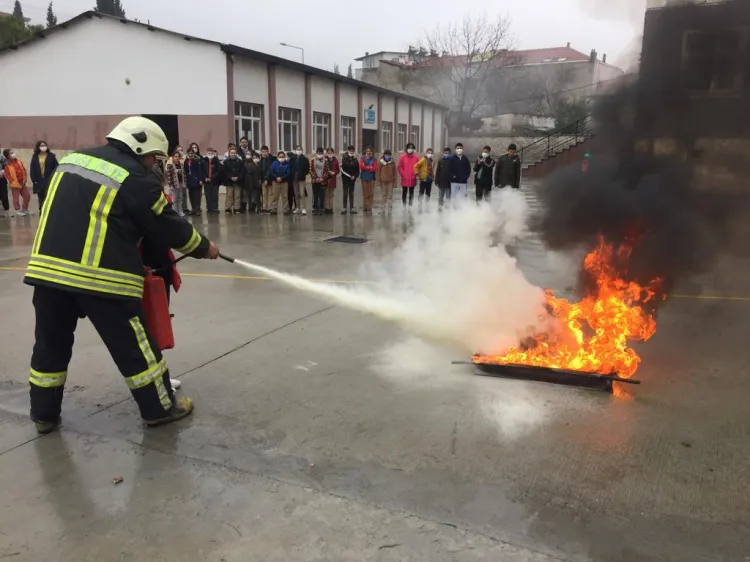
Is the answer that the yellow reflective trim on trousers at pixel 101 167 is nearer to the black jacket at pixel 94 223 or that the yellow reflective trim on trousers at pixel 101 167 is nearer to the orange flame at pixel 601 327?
the black jacket at pixel 94 223

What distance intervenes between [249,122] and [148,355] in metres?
17.1

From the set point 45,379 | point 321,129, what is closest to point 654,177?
point 45,379

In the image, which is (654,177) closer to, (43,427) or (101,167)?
(101,167)

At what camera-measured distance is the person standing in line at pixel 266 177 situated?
15227 millimetres

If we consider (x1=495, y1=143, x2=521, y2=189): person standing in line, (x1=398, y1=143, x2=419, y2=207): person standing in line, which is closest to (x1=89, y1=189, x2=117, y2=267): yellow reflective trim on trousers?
(x1=495, y1=143, x2=521, y2=189): person standing in line

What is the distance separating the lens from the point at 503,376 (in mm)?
4387

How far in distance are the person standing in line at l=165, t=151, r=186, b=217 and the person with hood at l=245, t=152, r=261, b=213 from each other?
164cm

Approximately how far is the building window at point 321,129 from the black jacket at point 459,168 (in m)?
10.2

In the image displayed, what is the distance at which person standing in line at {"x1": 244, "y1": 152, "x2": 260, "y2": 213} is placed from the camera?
15.1m

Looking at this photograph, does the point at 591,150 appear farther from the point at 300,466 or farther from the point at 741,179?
the point at 300,466

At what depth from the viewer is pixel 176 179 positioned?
14000 millimetres

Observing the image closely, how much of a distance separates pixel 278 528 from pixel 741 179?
14.7 ft

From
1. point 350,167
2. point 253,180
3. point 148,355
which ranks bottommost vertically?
point 148,355

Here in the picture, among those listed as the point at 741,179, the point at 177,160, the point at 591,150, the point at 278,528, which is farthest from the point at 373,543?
the point at 177,160
